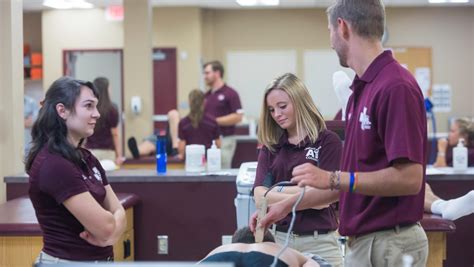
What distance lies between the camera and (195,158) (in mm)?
5332

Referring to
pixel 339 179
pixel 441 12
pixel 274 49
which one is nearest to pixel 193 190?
pixel 339 179

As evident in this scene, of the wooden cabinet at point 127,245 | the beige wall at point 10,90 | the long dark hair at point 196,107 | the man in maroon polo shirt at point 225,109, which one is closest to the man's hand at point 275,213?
the wooden cabinet at point 127,245

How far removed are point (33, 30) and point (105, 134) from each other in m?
6.48

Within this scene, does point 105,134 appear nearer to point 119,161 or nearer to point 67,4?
point 119,161

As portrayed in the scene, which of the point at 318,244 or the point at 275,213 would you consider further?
the point at 318,244

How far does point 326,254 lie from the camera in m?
3.23

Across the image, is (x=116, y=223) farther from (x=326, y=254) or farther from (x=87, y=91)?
(x=326, y=254)

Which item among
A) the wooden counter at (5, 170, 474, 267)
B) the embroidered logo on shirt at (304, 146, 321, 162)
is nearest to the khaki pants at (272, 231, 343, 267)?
the embroidered logo on shirt at (304, 146, 321, 162)

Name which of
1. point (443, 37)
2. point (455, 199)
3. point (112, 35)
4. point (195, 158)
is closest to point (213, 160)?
point (195, 158)

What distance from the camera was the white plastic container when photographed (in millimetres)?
5305

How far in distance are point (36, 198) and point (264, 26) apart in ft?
33.7

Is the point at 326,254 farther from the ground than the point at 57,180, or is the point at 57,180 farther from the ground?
the point at 57,180

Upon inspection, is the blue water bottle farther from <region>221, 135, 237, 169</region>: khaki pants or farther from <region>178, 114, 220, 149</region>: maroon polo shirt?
<region>221, 135, 237, 169</region>: khaki pants

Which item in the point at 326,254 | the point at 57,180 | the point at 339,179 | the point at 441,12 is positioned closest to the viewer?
the point at 339,179
